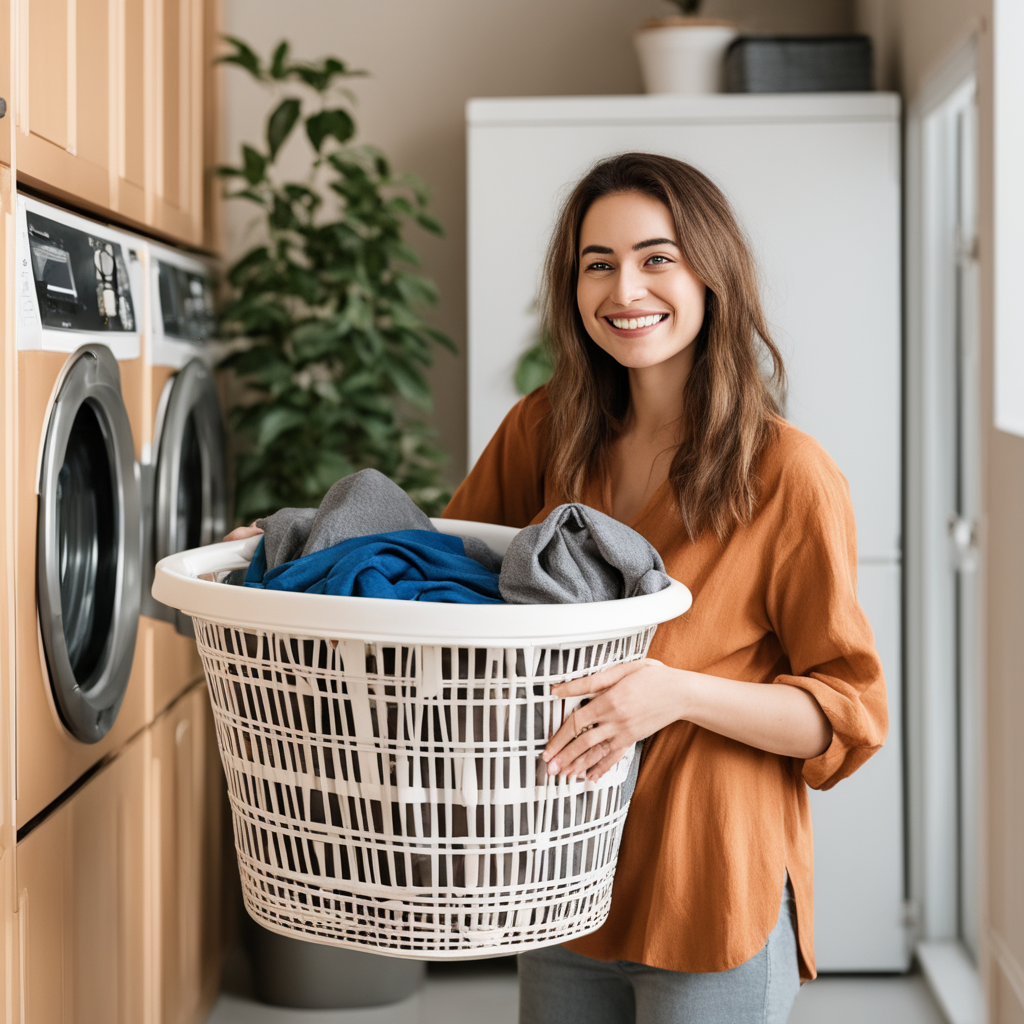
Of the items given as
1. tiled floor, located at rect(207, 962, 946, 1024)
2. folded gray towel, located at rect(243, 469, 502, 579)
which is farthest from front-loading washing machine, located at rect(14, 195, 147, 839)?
tiled floor, located at rect(207, 962, 946, 1024)

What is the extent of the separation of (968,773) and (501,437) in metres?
1.58

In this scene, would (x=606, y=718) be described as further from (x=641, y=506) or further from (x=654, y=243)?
(x=654, y=243)

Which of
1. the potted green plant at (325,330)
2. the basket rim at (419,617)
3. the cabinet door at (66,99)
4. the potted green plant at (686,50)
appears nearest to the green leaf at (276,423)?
the potted green plant at (325,330)

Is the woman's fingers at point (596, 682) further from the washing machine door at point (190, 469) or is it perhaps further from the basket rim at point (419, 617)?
the washing machine door at point (190, 469)

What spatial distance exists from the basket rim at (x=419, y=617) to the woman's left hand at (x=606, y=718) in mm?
65

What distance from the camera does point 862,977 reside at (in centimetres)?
256

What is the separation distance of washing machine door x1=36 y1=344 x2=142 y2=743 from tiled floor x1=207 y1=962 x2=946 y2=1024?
3.41 feet

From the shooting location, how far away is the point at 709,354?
1.24 meters

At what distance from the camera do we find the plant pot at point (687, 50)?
2.51 m

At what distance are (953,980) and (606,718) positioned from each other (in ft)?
6.22

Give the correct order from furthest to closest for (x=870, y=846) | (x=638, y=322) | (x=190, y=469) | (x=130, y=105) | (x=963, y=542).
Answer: (x=870, y=846) < (x=190, y=469) < (x=963, y=542) < (x=130, y=105) < (x=638, y=322)

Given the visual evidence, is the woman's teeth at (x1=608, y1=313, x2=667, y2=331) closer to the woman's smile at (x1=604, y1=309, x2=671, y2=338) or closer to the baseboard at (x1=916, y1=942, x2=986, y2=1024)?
the woman's smile at (x1=604, y1=309, x2=671, y2=338)

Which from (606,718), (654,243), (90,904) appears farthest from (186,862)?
(654,243)

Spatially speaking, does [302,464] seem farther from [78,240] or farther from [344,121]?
[78,240]
